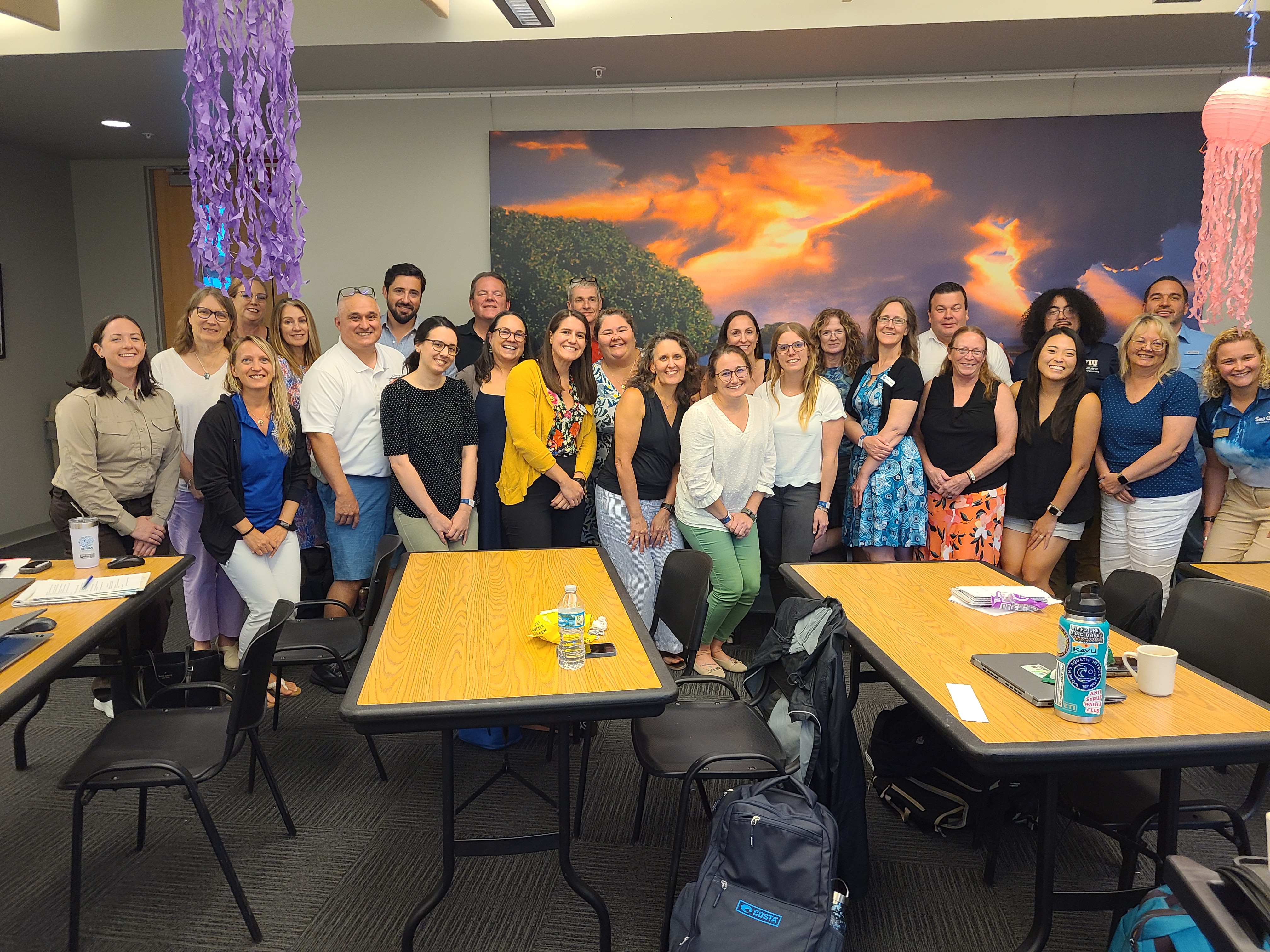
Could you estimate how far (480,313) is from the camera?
4.68m

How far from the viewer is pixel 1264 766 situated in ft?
7.11

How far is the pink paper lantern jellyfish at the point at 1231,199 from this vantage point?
328cm

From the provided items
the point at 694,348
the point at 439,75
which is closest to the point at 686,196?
the point at 694,348

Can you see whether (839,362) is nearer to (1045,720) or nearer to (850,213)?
(850,213)

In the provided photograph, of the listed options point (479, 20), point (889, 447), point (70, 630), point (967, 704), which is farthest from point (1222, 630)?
point (479, 20)

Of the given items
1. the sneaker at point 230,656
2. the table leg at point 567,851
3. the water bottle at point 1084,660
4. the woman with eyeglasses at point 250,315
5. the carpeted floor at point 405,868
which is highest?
the woman with eyeglasses at point 250,315

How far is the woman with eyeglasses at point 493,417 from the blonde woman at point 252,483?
0.84 meters

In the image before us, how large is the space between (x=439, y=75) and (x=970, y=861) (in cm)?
520

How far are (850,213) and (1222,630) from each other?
372cm

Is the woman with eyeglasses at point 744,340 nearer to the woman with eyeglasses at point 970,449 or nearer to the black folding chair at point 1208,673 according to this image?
the woman with eyeglasses at point 970,449

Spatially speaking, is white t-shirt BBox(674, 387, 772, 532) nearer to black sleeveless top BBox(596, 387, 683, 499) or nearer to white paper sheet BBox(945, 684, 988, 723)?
black sleeveless top BBox(596, 387, 683, 499)

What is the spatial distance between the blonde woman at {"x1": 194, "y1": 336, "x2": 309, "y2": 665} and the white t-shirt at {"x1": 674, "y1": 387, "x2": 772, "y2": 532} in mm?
1754

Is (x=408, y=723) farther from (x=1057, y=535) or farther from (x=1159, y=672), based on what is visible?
(x=1057, y=535)

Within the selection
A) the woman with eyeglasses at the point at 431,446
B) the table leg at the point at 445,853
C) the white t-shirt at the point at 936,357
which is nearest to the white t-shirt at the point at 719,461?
the woman with eyeglasses at the point at 431,446
